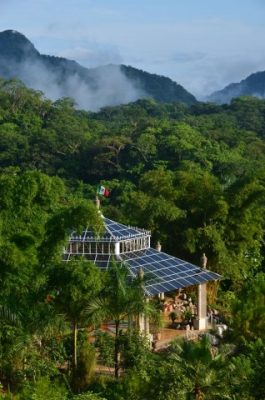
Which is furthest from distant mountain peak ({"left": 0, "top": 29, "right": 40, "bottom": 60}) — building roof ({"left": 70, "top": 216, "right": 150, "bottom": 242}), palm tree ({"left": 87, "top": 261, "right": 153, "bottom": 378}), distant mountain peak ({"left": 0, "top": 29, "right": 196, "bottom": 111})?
palm tree ({"left": 87, "top": 261, "right": 153, "bottom": 378})

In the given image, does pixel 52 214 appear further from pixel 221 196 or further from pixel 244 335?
pixel 221 196

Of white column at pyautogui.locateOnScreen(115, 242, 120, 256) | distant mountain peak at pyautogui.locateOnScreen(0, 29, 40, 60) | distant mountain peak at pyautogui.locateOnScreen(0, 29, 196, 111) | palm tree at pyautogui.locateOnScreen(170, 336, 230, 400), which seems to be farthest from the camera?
distant mountain peak at pyautogui.locateOnScreen(0, 29, 40, 60)

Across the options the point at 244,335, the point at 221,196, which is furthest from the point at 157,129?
the point at 244,335

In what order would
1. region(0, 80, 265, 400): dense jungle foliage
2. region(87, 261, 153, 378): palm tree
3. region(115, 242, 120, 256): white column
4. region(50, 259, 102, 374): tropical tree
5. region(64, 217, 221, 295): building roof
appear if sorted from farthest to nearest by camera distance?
region(115, 242, 120, 256): white column → region(64, 217, 221, 295): building roof → region(87, 261, 153, 378): palm tree → region(50, 259, 102, 374): tropical tree → region(0, 80, 265, 400): dense jungle foliage

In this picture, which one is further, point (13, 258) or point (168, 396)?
point (13, 258)

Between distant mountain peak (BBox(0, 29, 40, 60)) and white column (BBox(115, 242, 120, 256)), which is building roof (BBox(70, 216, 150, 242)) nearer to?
white column (BBox(115, 242, 120, 256))

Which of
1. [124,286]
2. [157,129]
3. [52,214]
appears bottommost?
[124,286]

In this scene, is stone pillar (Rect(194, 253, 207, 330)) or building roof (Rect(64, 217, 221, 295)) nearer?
building roof (Rect(64, 217, 221, 295))

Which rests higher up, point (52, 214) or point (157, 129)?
point (157, 129)

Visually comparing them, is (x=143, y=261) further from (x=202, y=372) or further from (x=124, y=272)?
(x=202, y=372)
